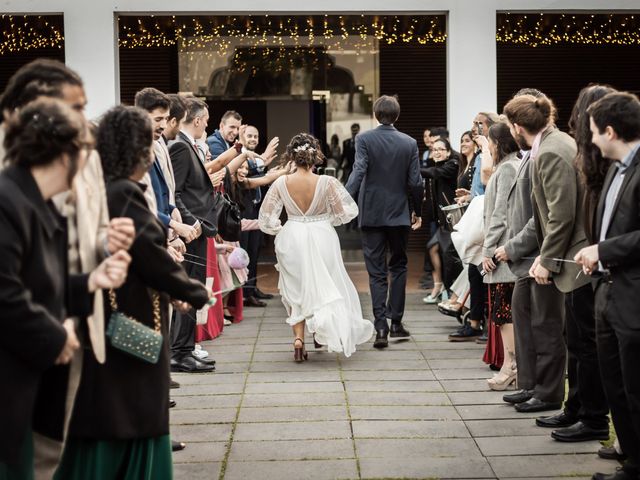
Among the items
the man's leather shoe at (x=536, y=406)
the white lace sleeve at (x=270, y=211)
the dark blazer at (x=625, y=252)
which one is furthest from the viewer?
the white lace sleeve at (x=270, y=211)

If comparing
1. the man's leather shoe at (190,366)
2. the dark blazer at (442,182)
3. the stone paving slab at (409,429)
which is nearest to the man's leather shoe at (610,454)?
the stone paving slab at (409,429)

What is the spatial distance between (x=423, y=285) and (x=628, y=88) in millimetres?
6214

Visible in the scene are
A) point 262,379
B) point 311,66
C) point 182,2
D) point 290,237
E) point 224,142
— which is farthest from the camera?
point 311,66

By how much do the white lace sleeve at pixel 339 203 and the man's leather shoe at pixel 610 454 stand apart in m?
3.28

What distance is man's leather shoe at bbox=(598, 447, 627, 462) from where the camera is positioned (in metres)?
4.97

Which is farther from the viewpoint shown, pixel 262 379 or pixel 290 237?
pixel 290 237

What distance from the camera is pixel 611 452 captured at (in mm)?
5008

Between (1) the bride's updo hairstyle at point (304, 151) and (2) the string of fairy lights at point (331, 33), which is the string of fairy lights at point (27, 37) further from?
(1) the bride's updo hairstyle at point (304, 151)

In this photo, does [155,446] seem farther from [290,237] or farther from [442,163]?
[442,163]

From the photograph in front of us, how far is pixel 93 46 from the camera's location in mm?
10500

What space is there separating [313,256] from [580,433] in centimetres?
302

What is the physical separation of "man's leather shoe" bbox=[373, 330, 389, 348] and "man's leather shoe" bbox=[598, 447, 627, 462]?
3321 millimetres

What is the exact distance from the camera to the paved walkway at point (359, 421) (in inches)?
194

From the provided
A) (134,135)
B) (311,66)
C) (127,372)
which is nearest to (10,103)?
(134,135)
